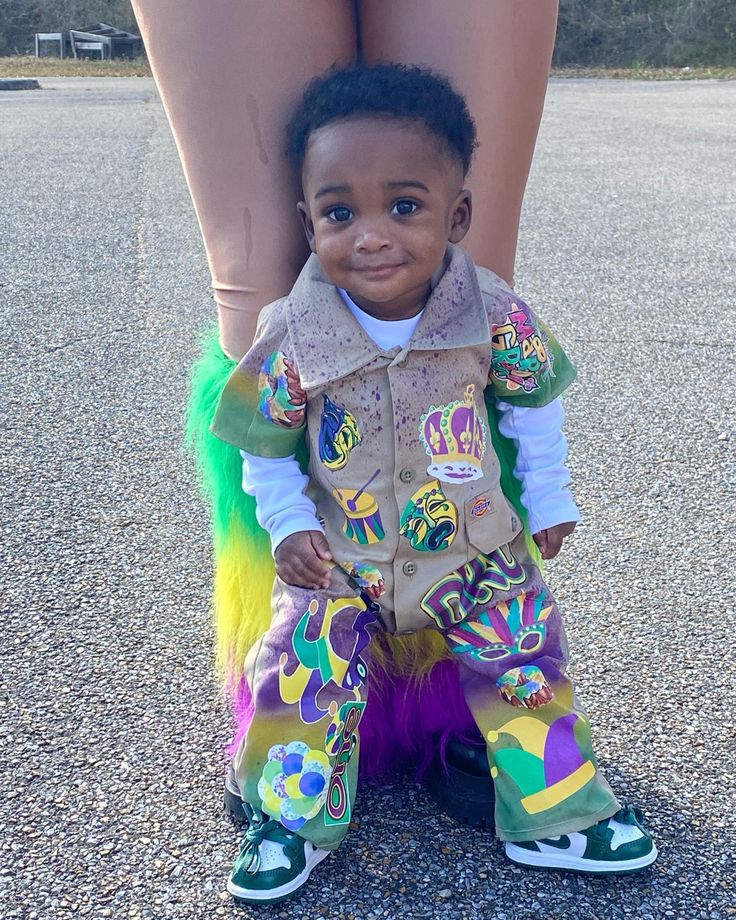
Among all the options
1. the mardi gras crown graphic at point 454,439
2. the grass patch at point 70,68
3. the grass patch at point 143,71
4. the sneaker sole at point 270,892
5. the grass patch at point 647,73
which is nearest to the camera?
the sneaker sole at point 270,892

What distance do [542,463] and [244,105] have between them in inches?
27.0

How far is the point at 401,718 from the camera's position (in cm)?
166

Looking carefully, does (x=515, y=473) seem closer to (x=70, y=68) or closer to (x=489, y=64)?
(x=489, y=64)

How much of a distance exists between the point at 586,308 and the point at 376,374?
2.73 m

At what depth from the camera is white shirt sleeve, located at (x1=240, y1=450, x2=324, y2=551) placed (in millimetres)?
1511

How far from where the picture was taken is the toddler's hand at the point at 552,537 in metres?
1.62

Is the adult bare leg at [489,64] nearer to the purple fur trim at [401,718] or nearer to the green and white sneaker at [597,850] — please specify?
the purple fur trim at [401,718]

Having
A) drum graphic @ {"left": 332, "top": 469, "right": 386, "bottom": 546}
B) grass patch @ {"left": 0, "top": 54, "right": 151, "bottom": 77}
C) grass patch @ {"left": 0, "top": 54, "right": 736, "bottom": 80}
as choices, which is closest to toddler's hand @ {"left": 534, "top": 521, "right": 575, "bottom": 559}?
drum graphic @ {"left": 332, "top": 469, "right": 386, "bottom": 546}

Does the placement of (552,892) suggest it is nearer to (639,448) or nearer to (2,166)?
(639,448)

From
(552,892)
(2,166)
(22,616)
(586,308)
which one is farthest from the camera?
(2,166)

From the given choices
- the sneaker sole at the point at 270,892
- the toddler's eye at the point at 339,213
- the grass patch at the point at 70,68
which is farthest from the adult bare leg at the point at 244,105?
the grass patch at the point at 70,68

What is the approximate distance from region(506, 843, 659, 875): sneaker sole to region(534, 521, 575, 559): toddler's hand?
42cm

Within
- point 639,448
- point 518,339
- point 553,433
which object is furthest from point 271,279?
point 639,448

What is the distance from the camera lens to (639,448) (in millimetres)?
2818
